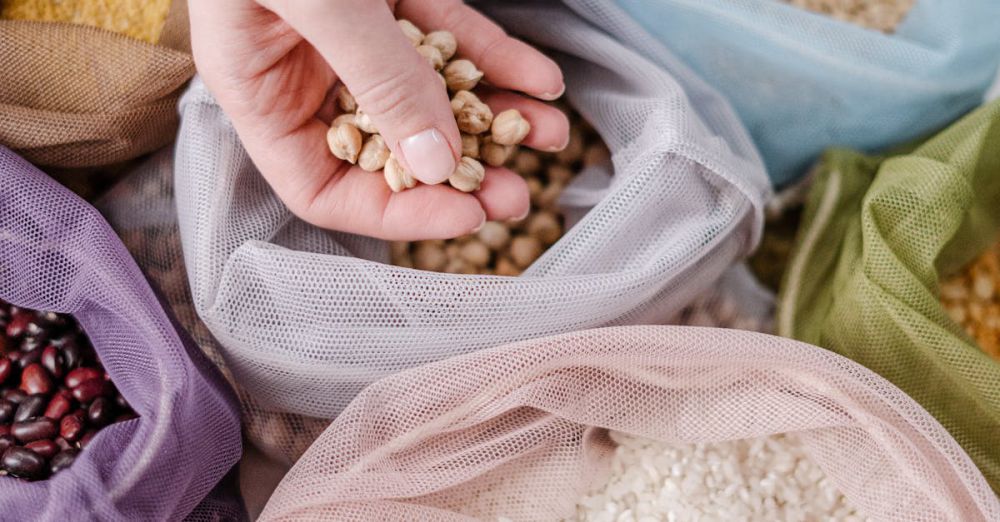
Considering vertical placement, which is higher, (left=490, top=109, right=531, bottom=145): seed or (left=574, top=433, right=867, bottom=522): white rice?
(left=490, top=109, right=531, bottom=145): seed

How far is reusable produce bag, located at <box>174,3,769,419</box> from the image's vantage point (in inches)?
31.1

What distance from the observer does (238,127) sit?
31.2 inches

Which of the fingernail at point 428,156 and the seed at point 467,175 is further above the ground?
the fingernail at point 428,156

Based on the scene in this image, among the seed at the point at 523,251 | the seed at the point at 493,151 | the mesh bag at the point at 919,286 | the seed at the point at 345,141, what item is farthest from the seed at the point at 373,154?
the mesh bag at the point at 919,286

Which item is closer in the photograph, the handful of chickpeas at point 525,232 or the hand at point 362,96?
the hand at point 362,96

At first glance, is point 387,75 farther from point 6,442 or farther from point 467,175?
point 6,442

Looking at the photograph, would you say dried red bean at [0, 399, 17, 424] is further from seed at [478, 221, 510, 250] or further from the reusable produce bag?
seed at [478, 221, 510, 250]

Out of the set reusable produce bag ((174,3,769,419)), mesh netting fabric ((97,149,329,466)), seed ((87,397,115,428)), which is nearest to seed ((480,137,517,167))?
reusable produce bag ((174,3,769,419))

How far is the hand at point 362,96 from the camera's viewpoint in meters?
0.63

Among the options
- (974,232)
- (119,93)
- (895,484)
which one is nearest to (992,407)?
(895,484)

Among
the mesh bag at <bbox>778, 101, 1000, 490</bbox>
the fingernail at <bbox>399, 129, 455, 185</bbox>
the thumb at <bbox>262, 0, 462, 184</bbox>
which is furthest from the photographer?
the mesh bag at <bbox>778, 101, 1000, 490</bbox>

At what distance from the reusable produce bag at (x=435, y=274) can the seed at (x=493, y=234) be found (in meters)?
0.13

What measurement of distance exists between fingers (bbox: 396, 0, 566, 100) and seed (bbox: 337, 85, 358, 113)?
0.44 ft

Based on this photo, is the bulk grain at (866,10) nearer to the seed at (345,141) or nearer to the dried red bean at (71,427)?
the seed at (345,141)
